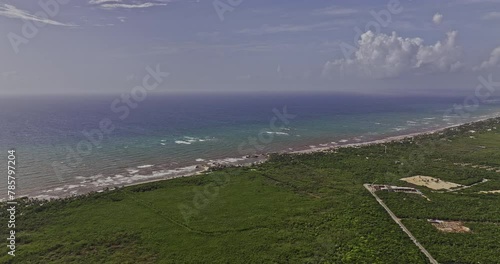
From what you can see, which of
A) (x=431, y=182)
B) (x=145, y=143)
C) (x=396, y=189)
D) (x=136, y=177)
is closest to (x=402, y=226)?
(x=396, y=189)

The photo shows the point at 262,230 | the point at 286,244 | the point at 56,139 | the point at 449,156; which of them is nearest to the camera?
the point at 286,244

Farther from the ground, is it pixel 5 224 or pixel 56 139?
pixel 56 139

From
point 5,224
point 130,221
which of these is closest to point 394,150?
point 130,221

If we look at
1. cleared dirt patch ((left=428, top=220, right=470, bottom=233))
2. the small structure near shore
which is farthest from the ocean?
cleared dirt patch ((left=428, top=220, right=470, bottom=233))

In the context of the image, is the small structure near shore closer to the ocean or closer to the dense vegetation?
the dense vegetation

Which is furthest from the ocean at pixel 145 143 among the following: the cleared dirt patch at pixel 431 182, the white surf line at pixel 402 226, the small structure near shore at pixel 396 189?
the cleared dirt patch at pixel 431 182

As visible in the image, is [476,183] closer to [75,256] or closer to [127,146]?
[75,256]

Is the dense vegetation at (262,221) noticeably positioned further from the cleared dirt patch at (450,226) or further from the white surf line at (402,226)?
the cleared dirt patch at (450,226)
